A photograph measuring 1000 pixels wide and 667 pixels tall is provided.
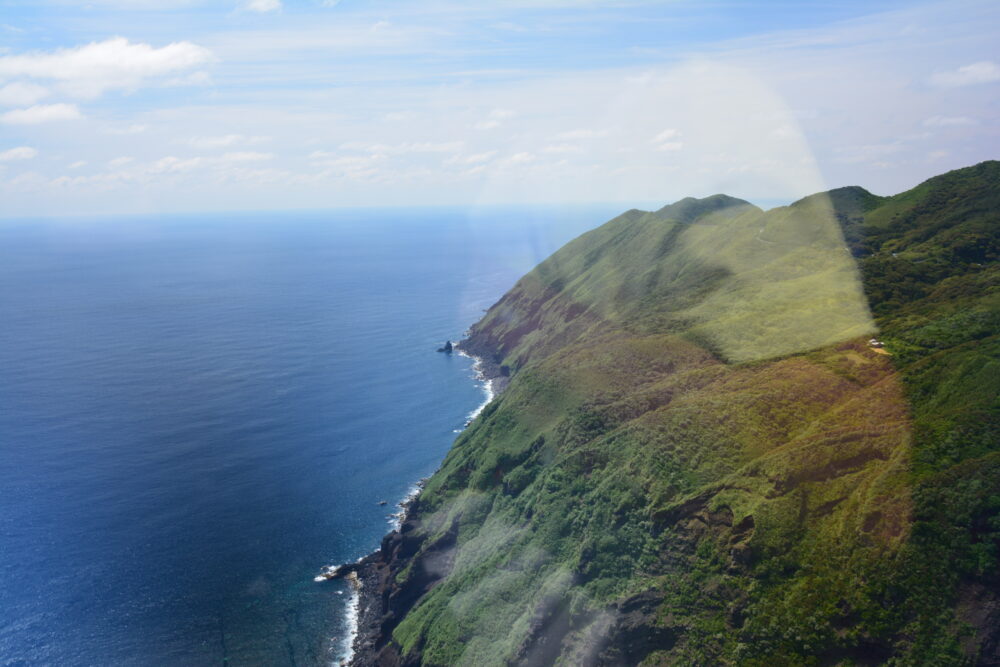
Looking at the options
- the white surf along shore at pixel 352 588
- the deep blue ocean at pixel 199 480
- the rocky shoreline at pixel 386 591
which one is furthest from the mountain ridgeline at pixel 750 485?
the deep blue ocean at pixel 199 480

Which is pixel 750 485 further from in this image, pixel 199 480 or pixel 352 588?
pixel 199 480

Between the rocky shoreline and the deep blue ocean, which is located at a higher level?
the deep blue ocean

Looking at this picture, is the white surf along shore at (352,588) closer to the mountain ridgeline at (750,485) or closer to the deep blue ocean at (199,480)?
the deep blue ocean at (199,480)

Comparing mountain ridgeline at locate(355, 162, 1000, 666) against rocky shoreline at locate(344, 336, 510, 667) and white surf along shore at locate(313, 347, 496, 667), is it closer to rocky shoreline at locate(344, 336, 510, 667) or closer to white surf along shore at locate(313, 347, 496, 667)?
rocky shoreline at locate(344, 336, 510, 667)

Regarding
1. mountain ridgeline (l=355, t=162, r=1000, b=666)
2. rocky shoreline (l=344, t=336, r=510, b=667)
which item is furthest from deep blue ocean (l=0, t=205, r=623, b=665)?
Result: mountain ridgeline (l=355, t=162, r=1000, b=666)

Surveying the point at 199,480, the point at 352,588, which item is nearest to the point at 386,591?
the point at 352,588
